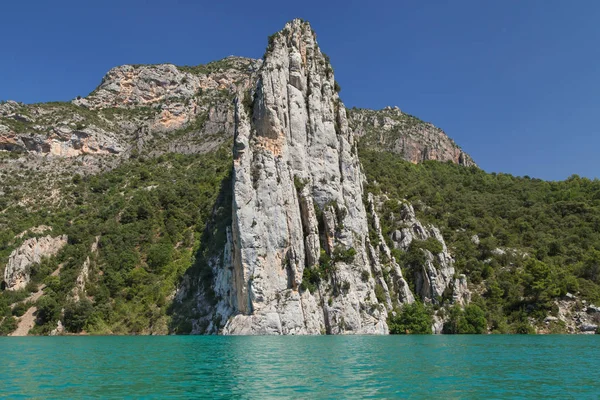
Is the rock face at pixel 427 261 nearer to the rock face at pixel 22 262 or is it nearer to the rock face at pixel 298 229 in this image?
the rock face at pixel 298 229

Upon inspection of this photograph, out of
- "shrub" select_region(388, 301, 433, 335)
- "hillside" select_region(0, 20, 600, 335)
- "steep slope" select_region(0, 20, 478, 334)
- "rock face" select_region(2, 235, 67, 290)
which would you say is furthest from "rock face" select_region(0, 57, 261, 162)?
"shrub" select_region(388, 301, 433, 335)

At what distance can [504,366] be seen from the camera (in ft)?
83.0

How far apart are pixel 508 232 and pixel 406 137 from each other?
68.4 metres

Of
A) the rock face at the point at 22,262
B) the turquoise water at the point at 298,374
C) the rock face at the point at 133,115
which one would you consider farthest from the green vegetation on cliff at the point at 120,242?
the turquoise water at the point at 298,374

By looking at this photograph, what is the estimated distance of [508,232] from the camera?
8825cm

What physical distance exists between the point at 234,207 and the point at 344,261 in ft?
55.8

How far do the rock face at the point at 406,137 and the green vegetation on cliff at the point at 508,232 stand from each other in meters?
25.6

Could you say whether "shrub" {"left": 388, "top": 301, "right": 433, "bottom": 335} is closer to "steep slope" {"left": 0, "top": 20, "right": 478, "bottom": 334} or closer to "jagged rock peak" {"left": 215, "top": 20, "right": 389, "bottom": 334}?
"steep slope" {"left": 0, "top": 20, "right": 478, "bottom": 334}

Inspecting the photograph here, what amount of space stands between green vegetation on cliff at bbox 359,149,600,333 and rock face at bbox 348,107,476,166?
1007 inches

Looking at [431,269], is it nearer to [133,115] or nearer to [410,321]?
[410,321]

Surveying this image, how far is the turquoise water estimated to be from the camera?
17250 mm

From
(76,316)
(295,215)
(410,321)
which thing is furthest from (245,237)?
(76,316)

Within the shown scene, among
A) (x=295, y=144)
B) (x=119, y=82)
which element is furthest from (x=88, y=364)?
(x=119, y=82)

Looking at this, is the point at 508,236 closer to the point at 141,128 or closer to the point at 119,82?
the point at 141,128
